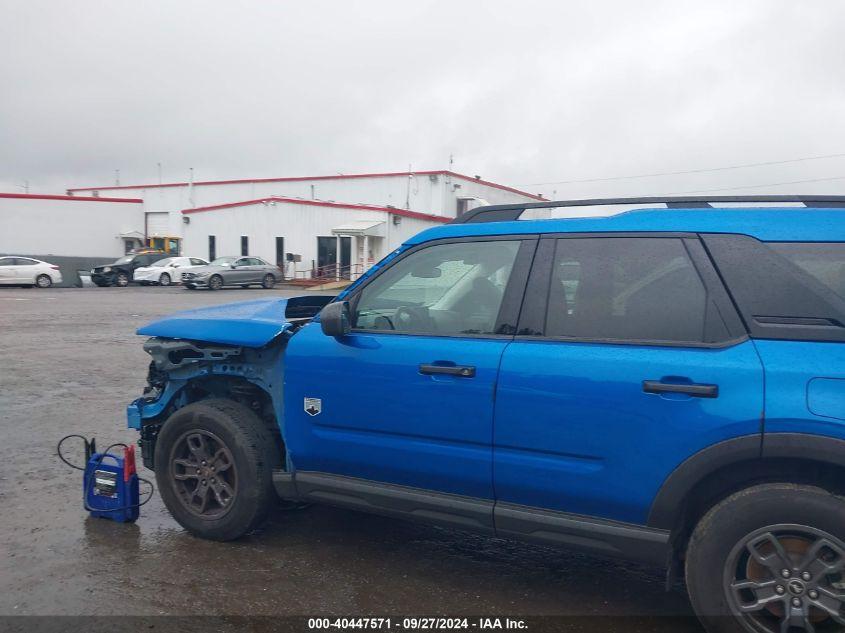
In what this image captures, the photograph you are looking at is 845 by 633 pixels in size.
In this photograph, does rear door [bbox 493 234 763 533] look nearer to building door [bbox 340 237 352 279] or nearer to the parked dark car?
the parked dark car

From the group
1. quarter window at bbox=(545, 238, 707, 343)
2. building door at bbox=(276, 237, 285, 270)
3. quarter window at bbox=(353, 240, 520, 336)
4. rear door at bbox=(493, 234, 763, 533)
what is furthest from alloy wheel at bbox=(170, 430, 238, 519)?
building door at bbox=(276, 237, 285, 270)

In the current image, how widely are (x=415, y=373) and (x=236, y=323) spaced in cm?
123

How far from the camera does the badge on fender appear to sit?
3.96 meters

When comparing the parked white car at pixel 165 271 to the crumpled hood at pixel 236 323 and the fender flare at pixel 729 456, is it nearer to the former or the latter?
the crumpled hood at pixel 236 323

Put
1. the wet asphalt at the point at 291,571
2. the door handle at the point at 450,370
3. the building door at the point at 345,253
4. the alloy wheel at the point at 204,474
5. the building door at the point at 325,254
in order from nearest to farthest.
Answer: the door handle at the point at 450,370 < the wet asphalt at the point at 291,571 < the alloy wheel at the point at 204,474 < the building door at the point at 345,253 < the building door at the point at 325,254

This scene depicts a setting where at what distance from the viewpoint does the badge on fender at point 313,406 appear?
3.96 m

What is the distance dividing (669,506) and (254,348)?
2.38 metres

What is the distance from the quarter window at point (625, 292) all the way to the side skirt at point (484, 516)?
855 mm

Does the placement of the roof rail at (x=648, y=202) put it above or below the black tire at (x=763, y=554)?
above

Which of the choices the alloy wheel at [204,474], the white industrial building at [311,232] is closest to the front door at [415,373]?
the alloy wheel at [204,474]

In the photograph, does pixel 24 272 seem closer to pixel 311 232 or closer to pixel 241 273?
pixel 241 273

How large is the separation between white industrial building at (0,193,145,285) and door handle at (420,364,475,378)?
38674 mm

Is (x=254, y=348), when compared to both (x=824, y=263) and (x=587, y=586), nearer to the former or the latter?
(x=587, y=586)

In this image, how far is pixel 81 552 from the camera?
4.25 meters
